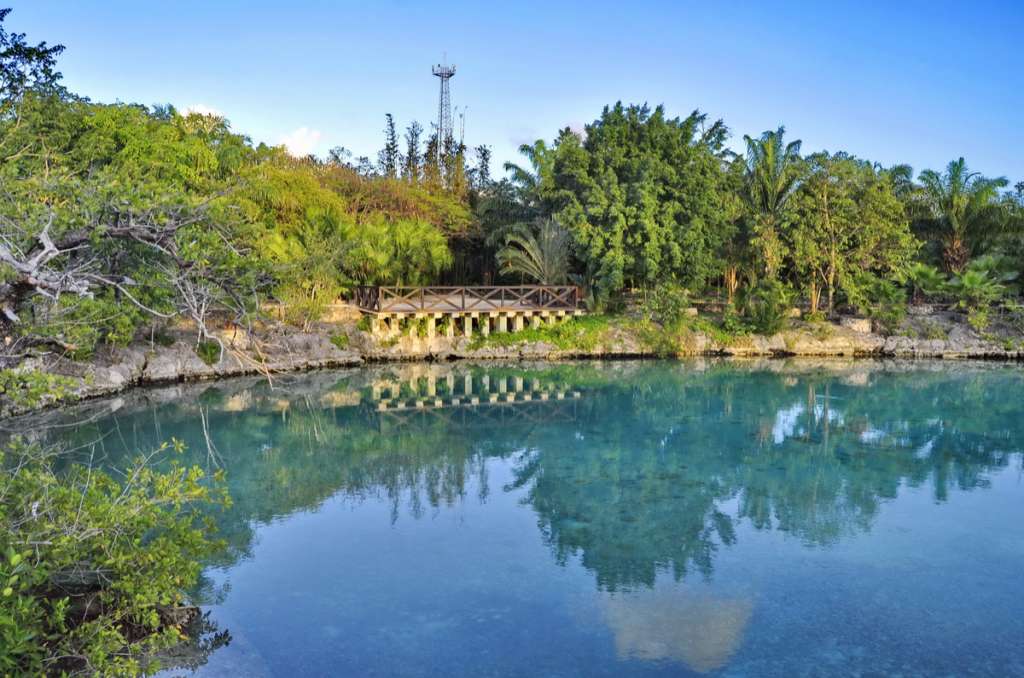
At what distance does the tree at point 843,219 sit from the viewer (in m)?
28.0

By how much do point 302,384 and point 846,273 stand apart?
62.3 ft

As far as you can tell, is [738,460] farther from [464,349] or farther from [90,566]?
[464,349]

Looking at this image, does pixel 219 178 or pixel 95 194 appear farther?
pixel 219 178

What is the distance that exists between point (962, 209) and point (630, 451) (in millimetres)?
22608

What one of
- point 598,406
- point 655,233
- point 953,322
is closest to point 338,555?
point 598,406

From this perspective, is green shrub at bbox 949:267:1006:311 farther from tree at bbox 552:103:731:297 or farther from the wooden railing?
the wooden railing

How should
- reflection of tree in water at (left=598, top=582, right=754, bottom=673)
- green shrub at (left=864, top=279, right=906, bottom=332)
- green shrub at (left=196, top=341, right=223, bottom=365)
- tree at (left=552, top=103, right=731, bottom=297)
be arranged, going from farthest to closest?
green shrub at (left=864, top=279, right=906, bottom=332) → tree at (left=552, top=103, right=731, bottom=297) → green shrub at (left=196, top=341, right=223, bottom=365) → reflection of tree in water at (left=598, top=582, right=754, bottom=673)

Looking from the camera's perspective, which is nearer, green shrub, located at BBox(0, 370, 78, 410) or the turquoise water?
green shrub, located at BBox(0, 370, 78, 410)

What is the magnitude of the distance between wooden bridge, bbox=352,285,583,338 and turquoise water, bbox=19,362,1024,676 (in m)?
6.00

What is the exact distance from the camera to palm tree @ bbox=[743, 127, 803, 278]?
2828 cm

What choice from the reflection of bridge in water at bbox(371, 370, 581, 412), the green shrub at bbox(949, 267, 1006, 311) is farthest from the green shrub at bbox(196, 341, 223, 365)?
the green shrub at bbox(949, 267, 1006, 311)

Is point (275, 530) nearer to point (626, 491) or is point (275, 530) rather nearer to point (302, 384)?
point (626, 491)

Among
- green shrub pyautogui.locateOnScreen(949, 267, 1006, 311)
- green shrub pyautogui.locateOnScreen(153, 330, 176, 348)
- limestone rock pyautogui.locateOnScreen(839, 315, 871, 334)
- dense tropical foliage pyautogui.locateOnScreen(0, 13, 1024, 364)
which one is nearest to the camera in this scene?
green shrub pyautogui.locateOnScreen(153, 330, 176, 348)

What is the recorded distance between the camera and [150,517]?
6133mm
